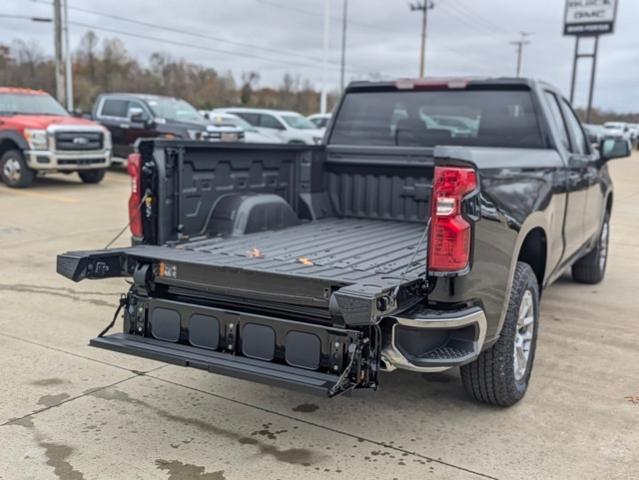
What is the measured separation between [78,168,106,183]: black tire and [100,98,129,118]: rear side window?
2.16 metres

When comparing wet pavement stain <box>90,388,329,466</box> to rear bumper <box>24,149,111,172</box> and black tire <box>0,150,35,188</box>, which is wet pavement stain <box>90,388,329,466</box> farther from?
black tire <box>0,150,35,188</box>

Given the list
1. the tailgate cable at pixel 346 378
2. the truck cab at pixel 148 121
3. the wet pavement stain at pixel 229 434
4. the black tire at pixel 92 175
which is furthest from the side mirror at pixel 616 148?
the black tire at pixel 92 175

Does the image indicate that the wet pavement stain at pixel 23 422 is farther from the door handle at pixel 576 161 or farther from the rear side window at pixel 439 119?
the door handle at pixel 576 161

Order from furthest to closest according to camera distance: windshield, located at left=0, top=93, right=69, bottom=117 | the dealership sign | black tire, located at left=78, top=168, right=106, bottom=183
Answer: the dealership sign, black tire, located at left=78, top=168, right=106, bottom=183, windshield, located at left=0, top=93, right=69, bottom=117

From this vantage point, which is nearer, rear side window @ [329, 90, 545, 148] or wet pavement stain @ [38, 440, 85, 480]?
wet pavement stain @ [38, 440, 85, 480]

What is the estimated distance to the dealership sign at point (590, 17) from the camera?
115 ft

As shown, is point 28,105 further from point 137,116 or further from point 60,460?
point 60,460

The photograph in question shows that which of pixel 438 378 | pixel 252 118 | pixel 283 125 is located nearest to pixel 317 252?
pixel 438 378

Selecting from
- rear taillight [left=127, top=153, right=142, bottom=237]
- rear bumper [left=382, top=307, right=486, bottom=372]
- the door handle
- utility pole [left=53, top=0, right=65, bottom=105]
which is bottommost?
rear bumper [left=382, top=307, right=486, bottom=372]

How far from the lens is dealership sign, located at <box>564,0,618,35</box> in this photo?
3497 cm

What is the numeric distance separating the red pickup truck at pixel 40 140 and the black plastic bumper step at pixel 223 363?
34.6 ft

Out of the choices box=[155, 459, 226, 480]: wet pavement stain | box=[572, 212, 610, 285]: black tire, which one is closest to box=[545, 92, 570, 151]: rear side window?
box=[572, 212, 610, 285]: black tire

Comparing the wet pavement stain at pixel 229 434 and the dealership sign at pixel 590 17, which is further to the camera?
the dealership sign at pixel 590 17

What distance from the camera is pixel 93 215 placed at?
1086 centimetres
